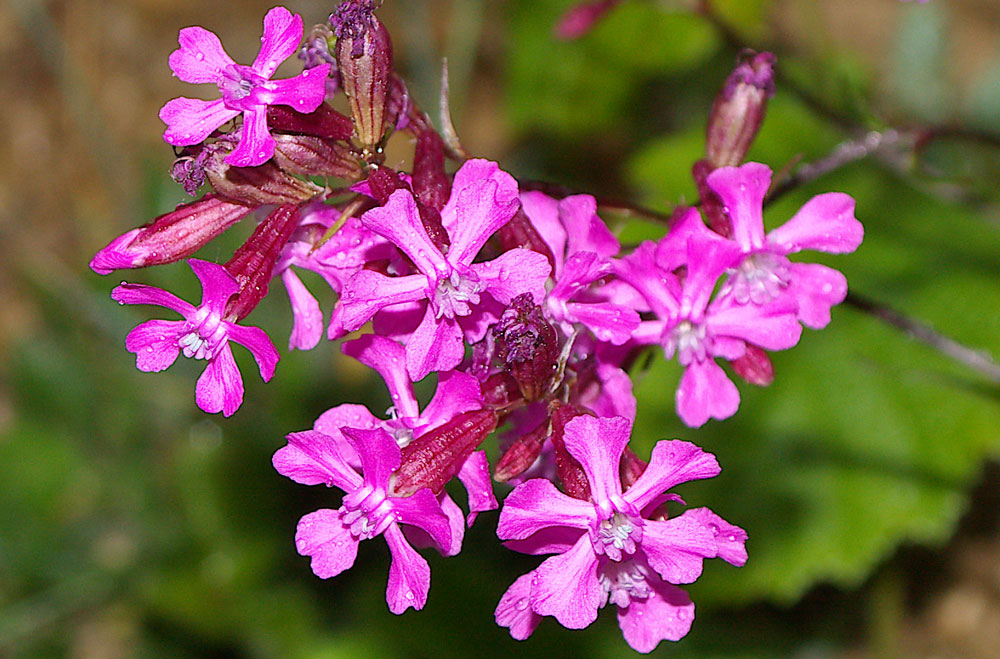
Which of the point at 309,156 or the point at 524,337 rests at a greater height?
the point at 309,156

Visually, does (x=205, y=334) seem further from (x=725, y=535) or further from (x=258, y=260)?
(x=725, y=535)

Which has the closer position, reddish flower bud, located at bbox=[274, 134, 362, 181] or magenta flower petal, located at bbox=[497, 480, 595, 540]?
magenta flower petal, located at bbox=[497, 480, 595, 540]

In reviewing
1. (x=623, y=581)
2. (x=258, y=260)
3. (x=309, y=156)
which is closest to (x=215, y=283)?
(x=258, y=260)

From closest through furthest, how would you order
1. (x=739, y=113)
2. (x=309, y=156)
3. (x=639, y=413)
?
1. (x=309, y=156)
2. (x=739, y=113)
3. (x=639, y=413)

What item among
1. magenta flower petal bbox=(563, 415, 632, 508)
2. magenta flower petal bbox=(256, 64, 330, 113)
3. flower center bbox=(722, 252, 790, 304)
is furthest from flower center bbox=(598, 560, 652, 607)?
magenta flower petal bbox=(256, 64, 330, 113)

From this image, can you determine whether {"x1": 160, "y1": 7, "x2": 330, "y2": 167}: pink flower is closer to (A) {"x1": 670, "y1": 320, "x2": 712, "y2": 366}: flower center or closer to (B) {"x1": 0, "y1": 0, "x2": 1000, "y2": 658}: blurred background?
(A) {"x1": 670, "y1": 320, "x2": 712, "y2": 366}: flower center

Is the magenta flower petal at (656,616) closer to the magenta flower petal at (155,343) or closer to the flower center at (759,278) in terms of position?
the flower center at (759,278)
